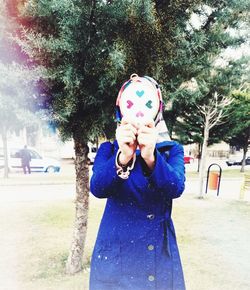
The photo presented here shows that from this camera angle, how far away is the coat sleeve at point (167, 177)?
1739mm

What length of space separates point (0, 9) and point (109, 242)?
302 centimetres

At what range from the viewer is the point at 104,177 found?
6.03 feet

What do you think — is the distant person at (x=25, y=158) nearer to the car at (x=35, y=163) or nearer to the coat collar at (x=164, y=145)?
the car at (x=35, y=163)

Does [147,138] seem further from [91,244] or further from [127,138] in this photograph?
[91,244]

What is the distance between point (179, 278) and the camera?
2061 millimetres

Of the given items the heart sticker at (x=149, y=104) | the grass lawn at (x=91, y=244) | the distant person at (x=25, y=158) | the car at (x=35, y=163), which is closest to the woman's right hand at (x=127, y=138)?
the heart sticker at (x=149, y=104)

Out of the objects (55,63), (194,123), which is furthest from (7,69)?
(194,123)

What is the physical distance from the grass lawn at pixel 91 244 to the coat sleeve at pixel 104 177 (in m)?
3.28

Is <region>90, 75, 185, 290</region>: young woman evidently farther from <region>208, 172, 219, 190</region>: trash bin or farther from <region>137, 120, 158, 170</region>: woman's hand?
<region>208, 172, 219, 190</region>: trash bin

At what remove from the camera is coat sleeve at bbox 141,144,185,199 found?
1739 mm

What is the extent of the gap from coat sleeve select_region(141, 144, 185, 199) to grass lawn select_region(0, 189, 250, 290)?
11.1ft

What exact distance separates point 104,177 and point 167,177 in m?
0.31

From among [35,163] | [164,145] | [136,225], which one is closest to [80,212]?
[136,225]

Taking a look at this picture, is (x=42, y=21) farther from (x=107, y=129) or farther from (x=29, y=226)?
(x=29, y=226)
